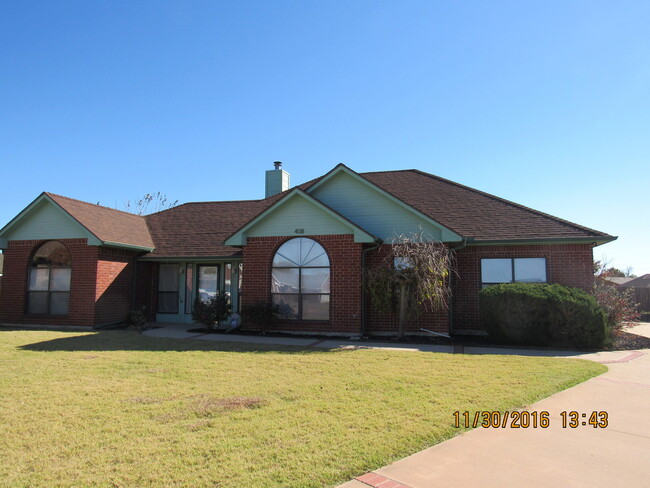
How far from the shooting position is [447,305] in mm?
13477

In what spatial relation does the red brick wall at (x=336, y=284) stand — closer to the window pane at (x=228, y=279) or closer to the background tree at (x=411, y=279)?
the background tree at (x=411, y=279)

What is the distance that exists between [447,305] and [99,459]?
35.6ft

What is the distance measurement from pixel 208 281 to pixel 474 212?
32.7 feet

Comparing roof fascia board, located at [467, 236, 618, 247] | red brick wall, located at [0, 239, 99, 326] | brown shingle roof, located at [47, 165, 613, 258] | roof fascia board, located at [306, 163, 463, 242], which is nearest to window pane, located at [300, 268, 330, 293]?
roof fascia board, located at [306, 163, 463, 242]

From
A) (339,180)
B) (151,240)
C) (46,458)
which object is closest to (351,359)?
(46,458)

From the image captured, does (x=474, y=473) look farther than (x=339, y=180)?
No

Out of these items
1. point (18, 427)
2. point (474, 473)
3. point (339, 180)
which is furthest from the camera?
point (339, 180)

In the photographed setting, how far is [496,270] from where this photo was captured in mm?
14312

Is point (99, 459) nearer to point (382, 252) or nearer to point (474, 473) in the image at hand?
point (474, 473)

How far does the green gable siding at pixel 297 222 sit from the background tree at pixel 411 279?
5.60 feet

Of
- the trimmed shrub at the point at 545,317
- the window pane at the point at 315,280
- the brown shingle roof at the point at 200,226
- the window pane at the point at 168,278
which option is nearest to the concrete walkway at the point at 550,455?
the trimmed shrub at the point at 545,317

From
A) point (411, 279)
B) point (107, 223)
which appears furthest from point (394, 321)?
point (107, 223)

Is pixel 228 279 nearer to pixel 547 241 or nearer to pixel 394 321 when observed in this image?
pixel 394 321

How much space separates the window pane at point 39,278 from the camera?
632 inches
